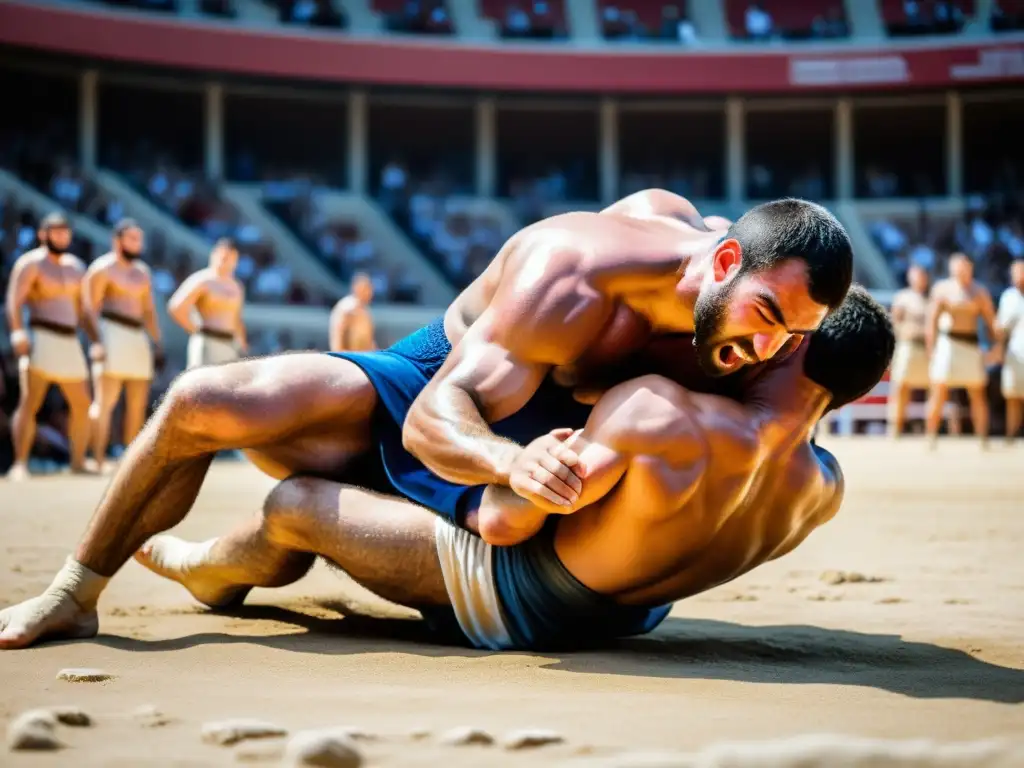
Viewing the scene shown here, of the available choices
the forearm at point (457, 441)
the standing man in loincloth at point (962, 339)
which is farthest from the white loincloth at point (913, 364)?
the forearm at point (457, 441)

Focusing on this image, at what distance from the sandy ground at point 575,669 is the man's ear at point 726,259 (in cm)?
88

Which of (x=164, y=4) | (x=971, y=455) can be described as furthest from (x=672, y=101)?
(x=971, y=455)

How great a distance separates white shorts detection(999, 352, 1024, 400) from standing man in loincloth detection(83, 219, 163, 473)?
8674mm

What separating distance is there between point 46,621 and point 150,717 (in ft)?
3.45

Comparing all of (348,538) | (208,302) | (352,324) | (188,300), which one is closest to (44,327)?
(188,300)

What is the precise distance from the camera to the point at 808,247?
2.56 metres

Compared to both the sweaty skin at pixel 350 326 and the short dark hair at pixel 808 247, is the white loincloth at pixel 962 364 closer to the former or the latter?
the sweaty skin at pixel 350 326

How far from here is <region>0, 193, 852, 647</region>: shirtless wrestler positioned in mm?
2594

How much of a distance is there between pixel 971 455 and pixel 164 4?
17.8 meters

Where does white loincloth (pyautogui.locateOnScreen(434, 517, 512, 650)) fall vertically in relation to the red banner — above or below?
below

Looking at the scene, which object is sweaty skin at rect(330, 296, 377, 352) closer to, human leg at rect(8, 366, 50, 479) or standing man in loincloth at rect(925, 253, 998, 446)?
human leg at rect(8, 366, 50, 479)

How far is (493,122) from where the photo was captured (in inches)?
1028

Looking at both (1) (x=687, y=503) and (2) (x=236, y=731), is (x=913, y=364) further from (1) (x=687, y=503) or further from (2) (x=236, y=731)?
(2) (x=236, y=731)

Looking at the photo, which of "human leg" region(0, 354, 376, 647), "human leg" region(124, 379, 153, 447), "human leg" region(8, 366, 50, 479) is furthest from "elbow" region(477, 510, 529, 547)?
"human leg" region(124, 379, 153, 447)
